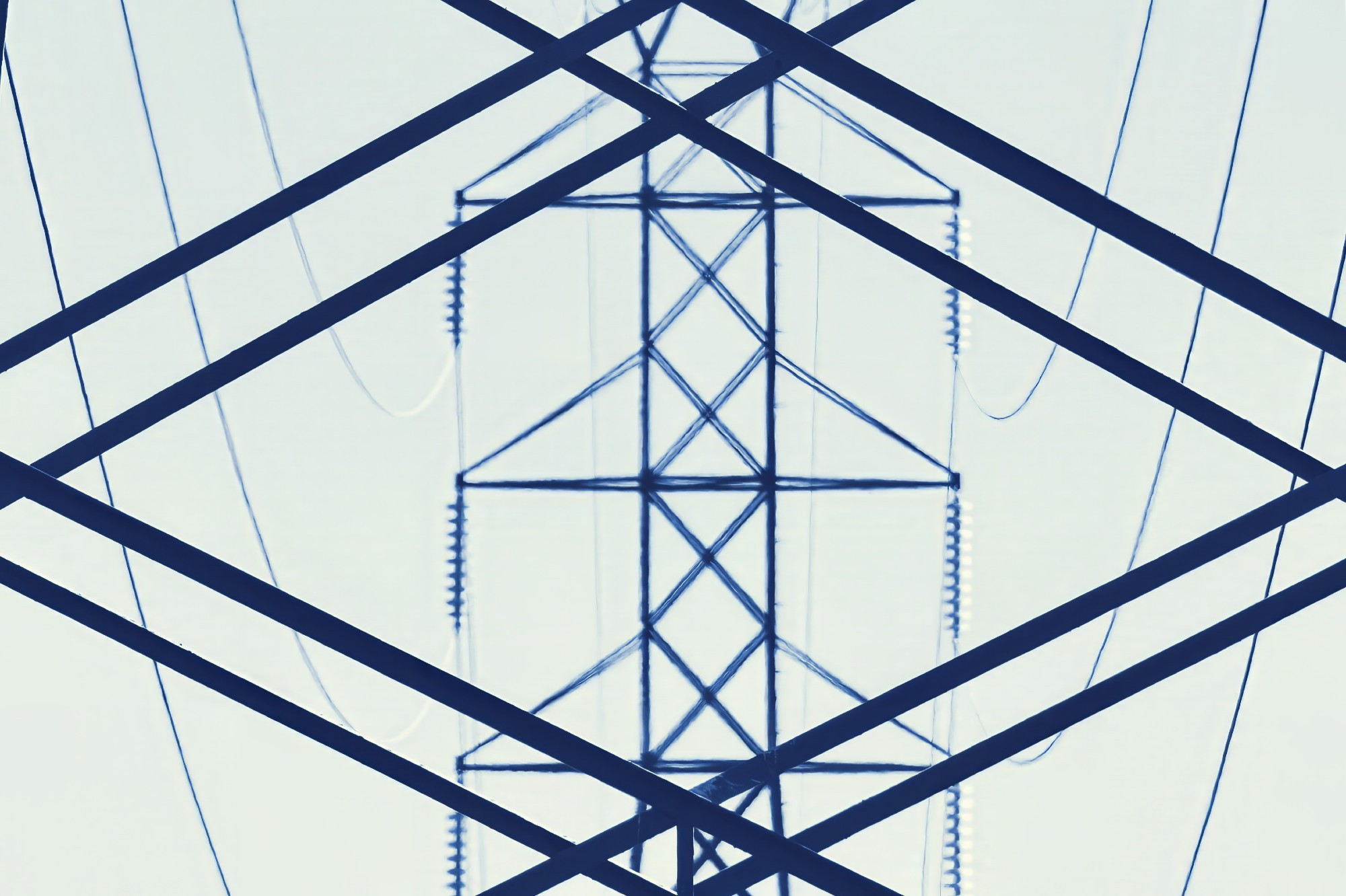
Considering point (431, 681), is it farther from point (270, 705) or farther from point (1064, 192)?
point (1064, 192)

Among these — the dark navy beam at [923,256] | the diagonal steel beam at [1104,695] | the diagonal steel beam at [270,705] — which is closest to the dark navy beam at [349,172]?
the dark navy beam at [923,256]

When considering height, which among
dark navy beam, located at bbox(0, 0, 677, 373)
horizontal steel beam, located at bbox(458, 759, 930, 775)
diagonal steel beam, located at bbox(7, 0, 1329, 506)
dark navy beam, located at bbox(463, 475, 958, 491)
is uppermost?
dark navy beam, located at bbox(463, 475, 958, 491)

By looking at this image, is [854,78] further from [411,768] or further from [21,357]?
[21,357]

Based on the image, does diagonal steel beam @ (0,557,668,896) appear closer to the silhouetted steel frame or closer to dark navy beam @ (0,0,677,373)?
the silhouetted steel frame

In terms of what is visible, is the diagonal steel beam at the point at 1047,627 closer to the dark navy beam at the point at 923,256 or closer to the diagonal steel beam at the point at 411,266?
the dark navy beam at the point at 923,256

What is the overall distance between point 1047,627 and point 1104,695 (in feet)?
1.00

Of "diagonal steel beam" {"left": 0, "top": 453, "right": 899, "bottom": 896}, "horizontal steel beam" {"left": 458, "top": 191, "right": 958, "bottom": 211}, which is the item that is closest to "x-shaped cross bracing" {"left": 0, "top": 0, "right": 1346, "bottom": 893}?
"diagonal steel beam" {"left": 0, "top": 453, "right": 899, "bottom": 896}

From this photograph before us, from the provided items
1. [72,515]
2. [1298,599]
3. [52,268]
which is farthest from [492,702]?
[52,268]

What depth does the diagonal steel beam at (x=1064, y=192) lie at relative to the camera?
5871 mm

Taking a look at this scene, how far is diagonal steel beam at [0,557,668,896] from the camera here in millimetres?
5848

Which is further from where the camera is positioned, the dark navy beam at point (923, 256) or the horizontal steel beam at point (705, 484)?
the horizontal steel beam at point (705, 484)

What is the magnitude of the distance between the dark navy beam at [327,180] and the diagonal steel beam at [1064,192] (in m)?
0.69

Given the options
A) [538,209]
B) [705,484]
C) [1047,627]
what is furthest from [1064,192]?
[705,484]

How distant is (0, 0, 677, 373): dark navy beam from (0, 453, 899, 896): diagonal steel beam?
124cm
